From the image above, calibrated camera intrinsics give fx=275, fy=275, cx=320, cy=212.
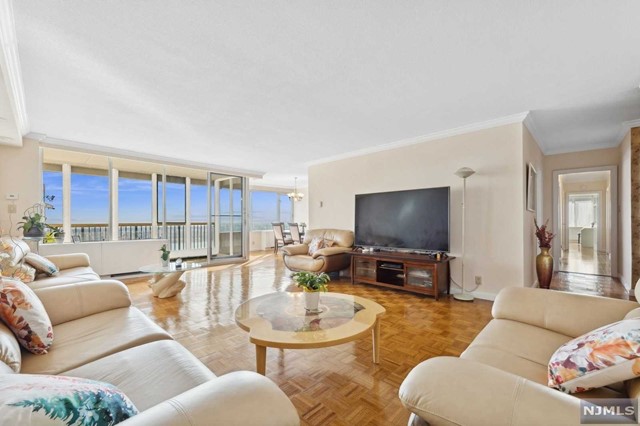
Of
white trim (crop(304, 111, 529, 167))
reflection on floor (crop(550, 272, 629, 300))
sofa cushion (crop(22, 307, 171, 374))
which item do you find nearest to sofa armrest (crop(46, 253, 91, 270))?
sofa cushion (crop(22, 307, 171, 374))

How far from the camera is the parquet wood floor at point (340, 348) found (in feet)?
5.10

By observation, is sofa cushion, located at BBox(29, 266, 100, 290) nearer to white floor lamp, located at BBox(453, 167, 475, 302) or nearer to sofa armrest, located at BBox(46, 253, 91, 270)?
sofa armrest, located at BBox(46, 253, 91, 270)

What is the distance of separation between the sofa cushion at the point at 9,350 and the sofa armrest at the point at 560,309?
2.43 metres

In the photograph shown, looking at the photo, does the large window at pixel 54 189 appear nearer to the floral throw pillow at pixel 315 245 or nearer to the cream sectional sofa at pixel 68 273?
the cream sectional sofa at pixel 68 273

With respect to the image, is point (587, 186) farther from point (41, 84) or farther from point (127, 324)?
point (41, 84)

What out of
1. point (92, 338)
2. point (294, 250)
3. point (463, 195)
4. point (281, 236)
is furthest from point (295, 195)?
point (92, 338)

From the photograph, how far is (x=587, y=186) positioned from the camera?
827cm

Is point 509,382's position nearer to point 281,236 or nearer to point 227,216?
point 227,216

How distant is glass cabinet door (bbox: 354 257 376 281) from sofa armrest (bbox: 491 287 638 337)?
8.03ft

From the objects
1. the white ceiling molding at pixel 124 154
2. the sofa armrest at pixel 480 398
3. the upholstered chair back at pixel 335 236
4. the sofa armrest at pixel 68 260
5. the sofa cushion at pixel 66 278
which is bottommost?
the sofa cushion at pixel 66 278

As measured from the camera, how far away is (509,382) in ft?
2.59

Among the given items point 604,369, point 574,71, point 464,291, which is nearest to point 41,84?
point 604,369

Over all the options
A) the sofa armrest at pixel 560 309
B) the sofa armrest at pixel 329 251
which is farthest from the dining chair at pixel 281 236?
the sofa armrest at pixel 560 309

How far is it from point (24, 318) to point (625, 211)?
6.40 metres
